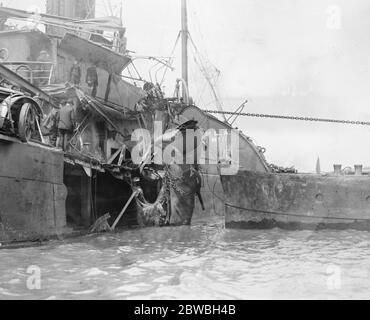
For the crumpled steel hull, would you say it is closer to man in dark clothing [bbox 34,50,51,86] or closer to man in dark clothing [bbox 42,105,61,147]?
man in dark clothing [bbox 42,105,61,147]

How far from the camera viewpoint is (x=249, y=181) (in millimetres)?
12359

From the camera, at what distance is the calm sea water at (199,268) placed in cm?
559

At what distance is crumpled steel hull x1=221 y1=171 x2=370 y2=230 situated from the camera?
446 inches

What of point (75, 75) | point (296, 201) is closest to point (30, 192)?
point (296, 201)

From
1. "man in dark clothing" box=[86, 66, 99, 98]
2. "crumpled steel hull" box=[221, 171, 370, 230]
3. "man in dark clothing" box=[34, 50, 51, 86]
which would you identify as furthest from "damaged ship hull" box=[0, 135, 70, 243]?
"man in dark clothing" box=[86, 66, 99, 98]

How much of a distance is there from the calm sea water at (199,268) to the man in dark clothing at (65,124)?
3.14 m

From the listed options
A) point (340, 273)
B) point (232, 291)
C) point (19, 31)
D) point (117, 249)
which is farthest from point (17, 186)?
point (19, 31)

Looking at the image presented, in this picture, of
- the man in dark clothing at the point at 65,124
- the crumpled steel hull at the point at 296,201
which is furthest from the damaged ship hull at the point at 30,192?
the crumpled steel hull at the point at 296,201

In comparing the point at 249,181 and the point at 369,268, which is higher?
the point at 249,181

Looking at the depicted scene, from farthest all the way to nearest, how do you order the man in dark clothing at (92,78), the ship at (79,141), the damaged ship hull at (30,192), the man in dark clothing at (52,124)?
the man in dark clothing at (92,78) < the man in dark clothing at (52,124) < the ship at (79,141) < the damaged ship hull at (30,192)

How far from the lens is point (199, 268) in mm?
7180

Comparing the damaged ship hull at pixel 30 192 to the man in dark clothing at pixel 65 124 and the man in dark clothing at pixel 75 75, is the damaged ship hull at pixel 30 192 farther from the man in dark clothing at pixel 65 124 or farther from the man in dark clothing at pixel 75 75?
the man in dark clothing at pixel 75 75
